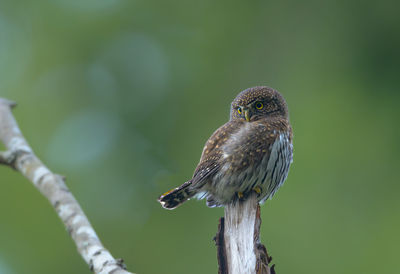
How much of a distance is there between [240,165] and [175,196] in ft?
1.92

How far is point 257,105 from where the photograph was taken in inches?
193

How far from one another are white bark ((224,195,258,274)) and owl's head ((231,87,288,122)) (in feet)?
3.73

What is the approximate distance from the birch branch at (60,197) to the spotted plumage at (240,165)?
88 cm

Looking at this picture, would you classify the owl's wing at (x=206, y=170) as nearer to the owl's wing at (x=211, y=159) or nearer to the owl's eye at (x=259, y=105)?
the owl's wing at (x=211, y=159)

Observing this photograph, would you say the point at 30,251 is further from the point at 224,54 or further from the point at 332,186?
the point at 224,54

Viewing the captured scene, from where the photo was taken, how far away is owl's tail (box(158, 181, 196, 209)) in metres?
4.34

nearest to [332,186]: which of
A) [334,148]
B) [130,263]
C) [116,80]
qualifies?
[334,148]

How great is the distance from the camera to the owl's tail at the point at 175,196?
14.3 feet

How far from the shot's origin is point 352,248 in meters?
9.12

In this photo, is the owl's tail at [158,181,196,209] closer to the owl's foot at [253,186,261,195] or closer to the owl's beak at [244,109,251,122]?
the owl's foot at [253,186,261,195]

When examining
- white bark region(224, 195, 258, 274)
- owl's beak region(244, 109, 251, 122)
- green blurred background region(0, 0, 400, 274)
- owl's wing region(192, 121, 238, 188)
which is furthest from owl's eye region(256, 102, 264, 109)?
green blurred background region(0, 0, 400, 274)

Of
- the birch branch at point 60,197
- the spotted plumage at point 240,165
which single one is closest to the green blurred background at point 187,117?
the spotted plumage at point 240,165

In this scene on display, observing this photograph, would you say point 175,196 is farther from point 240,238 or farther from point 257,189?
point 240,238

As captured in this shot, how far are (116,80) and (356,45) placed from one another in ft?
20.7
